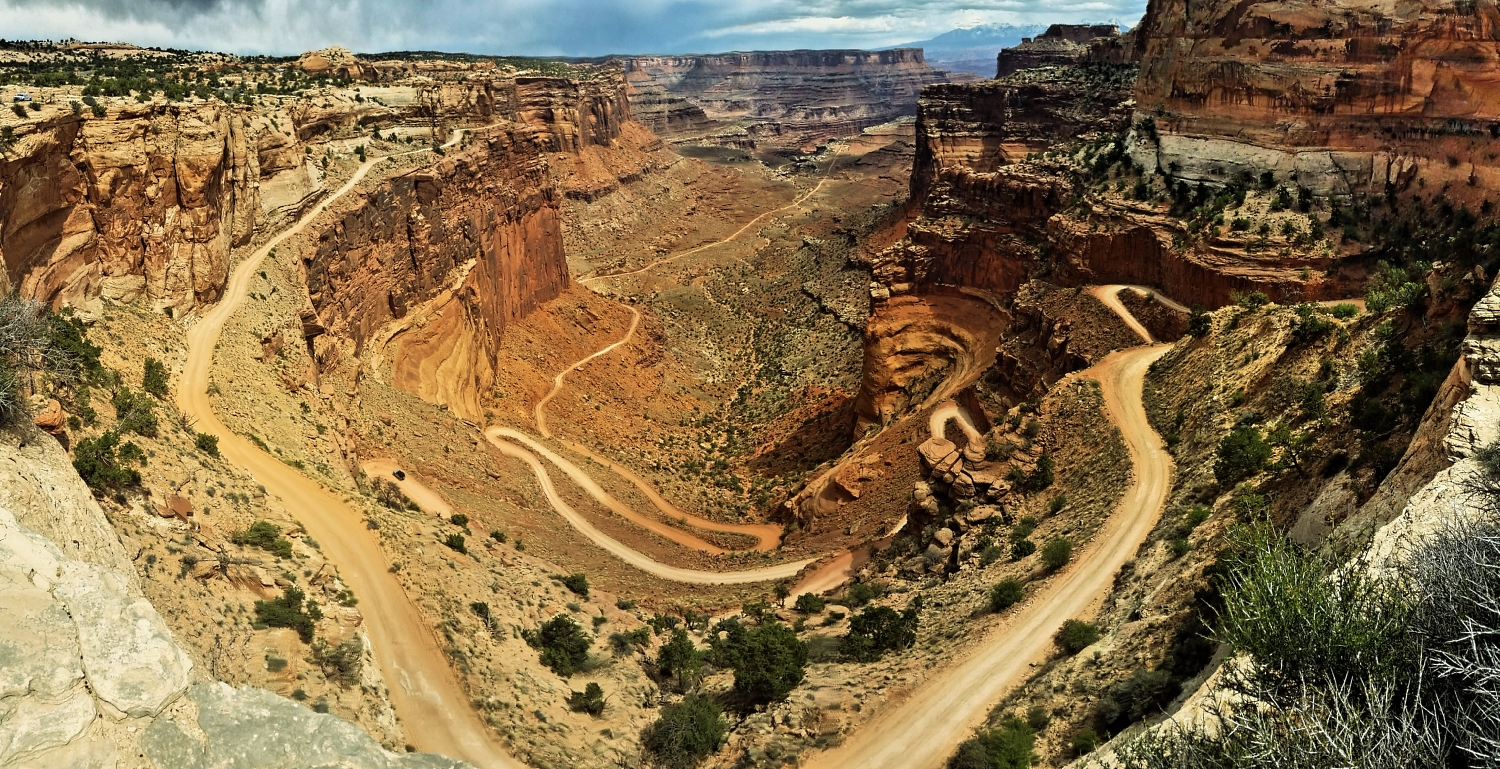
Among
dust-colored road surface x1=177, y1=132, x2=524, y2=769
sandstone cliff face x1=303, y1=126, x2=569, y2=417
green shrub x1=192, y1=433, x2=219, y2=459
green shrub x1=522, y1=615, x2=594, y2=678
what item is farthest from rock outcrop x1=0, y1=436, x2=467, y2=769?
sandstone cliff face x1=303, y1=126, x2=569, y2=417

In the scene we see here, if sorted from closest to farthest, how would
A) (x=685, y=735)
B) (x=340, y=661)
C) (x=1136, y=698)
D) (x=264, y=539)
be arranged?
(x=1136, y=698)
(x=340, y=661)
(x=685, y=735)
(x=264, y=539)

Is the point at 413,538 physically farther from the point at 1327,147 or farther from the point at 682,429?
the point at 1327,147

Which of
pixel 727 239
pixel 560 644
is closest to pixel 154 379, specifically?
pixel 560 644

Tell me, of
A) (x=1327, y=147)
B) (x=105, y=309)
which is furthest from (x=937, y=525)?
(x=105, y=309)

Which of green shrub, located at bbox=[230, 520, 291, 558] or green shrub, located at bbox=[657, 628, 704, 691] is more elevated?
green shrub, located at bbox=[230, 520, 291, 558]

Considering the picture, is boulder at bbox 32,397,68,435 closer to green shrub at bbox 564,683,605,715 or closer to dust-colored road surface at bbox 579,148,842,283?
green shrub at bbox 564,683,605,715

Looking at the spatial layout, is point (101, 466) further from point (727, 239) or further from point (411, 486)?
point (727, 239)
